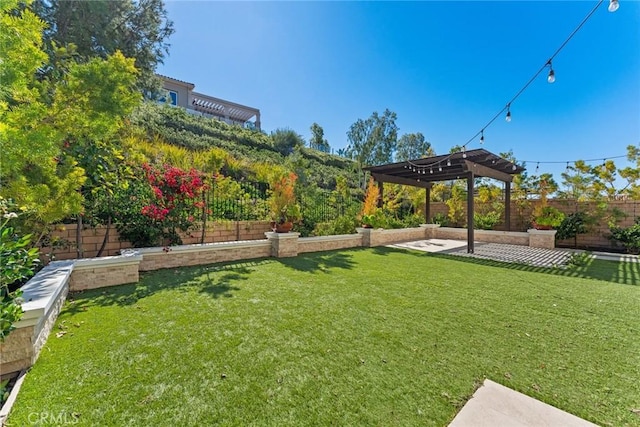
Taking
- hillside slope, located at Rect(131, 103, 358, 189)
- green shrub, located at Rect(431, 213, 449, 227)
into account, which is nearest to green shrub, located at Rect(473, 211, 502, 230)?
green shrub, located at Rect(431, 213, 449, 227)

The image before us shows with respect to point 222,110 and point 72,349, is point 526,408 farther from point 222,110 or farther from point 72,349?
point 222,110

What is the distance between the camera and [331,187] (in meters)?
18.0

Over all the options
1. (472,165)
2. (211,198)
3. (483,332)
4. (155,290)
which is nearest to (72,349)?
(155,290)

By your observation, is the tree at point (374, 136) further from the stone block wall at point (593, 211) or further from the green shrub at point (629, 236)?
the green shrub at point (629, 236)

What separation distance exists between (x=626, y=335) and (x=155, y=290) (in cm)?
635

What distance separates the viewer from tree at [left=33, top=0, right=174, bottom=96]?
7430 mm

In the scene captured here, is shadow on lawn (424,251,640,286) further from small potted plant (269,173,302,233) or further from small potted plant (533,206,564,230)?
small potted plant (269,173,302,233)

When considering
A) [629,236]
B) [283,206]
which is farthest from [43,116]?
[629,236]

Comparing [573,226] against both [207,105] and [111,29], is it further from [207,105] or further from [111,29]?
[207,105]

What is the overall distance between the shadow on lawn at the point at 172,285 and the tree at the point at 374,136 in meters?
18.9

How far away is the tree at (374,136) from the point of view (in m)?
23.5

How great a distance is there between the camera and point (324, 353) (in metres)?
2.54

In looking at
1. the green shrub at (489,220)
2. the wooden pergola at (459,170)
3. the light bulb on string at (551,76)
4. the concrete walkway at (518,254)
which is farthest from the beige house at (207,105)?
the light bulb on string at (551,76)

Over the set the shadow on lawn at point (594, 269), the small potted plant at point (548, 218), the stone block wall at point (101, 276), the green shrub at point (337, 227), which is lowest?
the shadow on lawn at point (594, 269)
